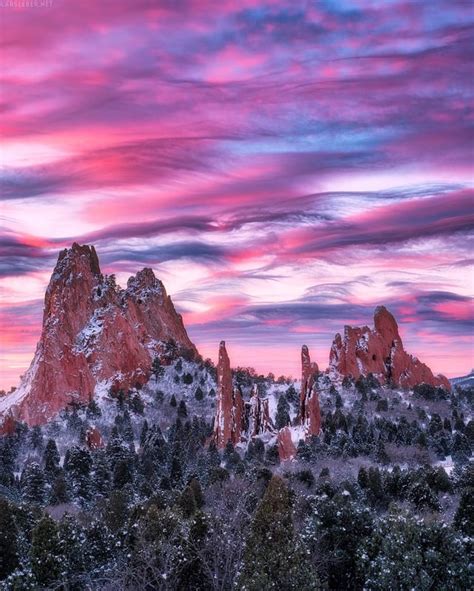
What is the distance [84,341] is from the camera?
153250 mm

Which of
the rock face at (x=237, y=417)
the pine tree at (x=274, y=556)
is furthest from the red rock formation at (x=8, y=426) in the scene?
the pine tree at (x=274, y=556)

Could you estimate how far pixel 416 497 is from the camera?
160 feet

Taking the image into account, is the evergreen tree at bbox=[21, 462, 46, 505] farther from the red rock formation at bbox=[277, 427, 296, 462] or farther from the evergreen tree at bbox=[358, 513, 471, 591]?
the evergreen tree at bbox=[358, 513, 471, 591]

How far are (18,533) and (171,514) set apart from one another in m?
10.7

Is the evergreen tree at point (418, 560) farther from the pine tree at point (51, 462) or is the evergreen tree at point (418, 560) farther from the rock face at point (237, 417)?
the rock face at point (237, 417)

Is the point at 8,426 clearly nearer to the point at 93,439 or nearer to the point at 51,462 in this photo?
the point at 93,439

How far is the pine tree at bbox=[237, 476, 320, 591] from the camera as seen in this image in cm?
2066

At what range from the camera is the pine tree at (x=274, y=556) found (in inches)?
813

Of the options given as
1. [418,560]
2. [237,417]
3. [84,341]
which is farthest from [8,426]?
[418,560]

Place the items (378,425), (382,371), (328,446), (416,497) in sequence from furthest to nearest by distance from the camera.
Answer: (382,371) → (378,425) → (328,446) → (416,497)

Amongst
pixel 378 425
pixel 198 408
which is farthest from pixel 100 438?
pixel 378 425

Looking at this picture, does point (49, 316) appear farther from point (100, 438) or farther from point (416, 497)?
point (416, 497)

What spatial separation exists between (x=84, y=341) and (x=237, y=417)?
54.9m

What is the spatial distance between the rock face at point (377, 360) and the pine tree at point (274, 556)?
13056 cm
